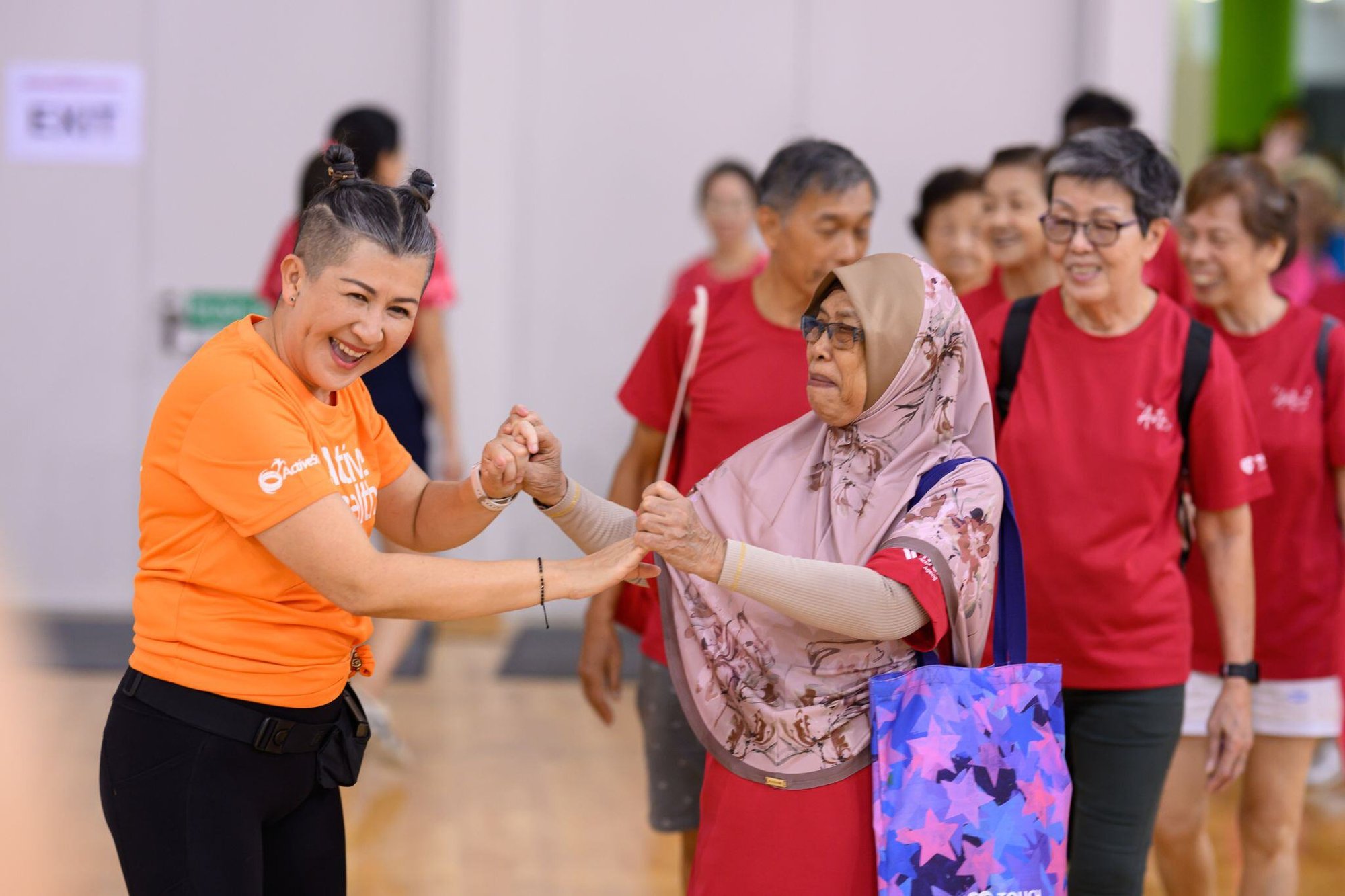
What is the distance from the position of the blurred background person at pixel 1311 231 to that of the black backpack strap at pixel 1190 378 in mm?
3153

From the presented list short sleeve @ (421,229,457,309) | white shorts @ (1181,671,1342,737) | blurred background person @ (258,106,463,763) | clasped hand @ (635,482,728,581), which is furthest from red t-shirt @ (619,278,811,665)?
short sleeve @ (421,229,457,309)

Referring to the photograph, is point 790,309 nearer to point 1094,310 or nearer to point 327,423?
point 1094,310

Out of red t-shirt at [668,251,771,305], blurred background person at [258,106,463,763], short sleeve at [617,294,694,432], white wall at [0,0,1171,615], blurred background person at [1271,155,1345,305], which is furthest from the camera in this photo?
white wall at [0,0,1171,615]

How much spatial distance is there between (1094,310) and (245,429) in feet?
5.56

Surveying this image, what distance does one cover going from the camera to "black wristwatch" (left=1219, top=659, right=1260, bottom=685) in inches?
112

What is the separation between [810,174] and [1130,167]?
62cm

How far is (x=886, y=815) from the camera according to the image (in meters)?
2.11

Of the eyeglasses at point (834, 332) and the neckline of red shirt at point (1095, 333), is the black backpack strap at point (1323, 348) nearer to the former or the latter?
the neckline of red shirt at point (1095, 333)

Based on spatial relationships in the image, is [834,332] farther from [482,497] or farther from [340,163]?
[340,163]

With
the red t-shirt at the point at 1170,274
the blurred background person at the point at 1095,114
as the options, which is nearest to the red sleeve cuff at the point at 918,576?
the red t-shirt at the point at 1170,274

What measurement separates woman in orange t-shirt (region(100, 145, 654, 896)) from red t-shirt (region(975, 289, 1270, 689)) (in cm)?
106

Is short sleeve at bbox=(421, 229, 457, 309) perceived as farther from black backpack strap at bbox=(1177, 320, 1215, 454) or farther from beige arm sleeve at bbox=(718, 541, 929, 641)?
beige arm sleeve at bbox=(718, 541, 929, 641)

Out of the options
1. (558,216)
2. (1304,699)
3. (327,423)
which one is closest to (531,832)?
(1304,699)

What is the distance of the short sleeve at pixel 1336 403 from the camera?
326cm
